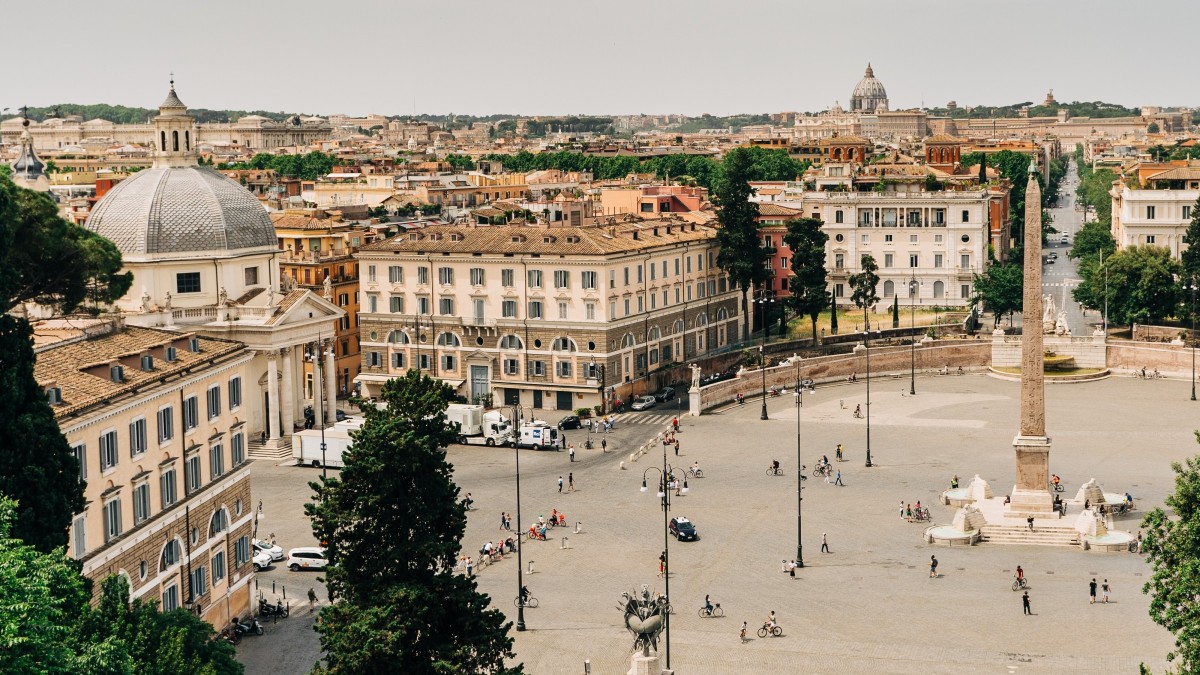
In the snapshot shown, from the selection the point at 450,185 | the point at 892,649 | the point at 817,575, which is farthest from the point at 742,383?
the point at 450,185

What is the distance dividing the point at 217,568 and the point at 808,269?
58256 mm

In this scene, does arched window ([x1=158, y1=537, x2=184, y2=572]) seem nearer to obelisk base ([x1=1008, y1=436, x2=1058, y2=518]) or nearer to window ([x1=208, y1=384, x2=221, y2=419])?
window ([x1=208, y1=384, x2=221, y2=419])

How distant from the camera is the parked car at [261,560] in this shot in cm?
5791

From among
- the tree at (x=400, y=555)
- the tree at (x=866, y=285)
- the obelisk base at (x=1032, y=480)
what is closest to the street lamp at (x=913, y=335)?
the tree at (x=866, y=285)

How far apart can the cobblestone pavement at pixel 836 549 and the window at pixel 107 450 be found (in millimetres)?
7811

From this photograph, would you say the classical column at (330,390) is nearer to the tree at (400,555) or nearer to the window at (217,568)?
the window at (217,568)

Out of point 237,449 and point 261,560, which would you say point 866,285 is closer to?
point 261,560

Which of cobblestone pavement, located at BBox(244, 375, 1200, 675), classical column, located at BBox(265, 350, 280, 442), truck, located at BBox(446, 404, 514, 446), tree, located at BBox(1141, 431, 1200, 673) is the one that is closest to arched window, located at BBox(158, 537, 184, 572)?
cobblestone pavement, located at BBox(244, 375, 1200, 675)

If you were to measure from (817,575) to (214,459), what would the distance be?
1949cm

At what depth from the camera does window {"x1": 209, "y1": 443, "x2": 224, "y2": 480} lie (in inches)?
1940

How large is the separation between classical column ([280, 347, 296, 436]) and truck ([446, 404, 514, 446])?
7.29 metres

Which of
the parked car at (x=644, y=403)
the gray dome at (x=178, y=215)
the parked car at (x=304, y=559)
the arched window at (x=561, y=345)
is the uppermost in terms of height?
the gray dome at (x=178, y=215)

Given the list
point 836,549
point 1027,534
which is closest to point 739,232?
→ point 1027,534

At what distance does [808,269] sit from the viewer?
102m
